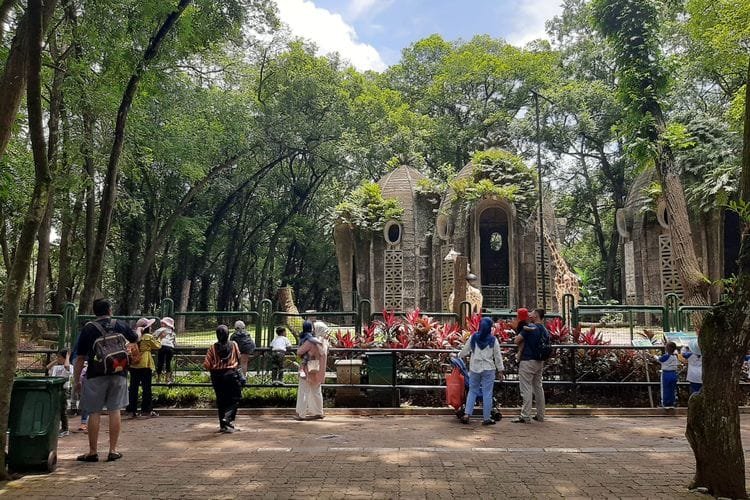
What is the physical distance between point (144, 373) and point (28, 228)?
3.84 m

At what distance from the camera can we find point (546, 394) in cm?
990

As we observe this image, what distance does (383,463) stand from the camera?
224 inches

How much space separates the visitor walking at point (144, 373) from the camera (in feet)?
28.1

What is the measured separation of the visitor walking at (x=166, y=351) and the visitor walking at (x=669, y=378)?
8.14m

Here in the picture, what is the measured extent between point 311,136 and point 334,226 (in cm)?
612

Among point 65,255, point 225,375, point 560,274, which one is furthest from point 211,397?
point 560,274

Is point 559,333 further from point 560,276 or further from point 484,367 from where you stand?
point 560,276

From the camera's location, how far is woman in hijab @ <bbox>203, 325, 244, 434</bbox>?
24.5 ft

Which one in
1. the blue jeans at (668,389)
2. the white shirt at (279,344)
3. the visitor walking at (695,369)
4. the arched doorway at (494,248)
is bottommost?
the blue jeans at (668,389)

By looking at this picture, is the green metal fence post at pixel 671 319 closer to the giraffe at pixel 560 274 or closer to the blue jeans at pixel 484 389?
the blue jeans at pixel 484 389

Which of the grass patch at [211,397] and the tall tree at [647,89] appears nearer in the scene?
the grass patch at [211,397]

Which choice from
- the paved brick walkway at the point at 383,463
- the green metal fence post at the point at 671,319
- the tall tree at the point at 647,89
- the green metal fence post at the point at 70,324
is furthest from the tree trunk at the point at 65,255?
the tall tree at the point at 647,89

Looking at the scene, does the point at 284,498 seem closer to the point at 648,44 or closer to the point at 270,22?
the point at 270,22

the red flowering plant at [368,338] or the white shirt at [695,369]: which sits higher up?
the red flowering plant at [368,338]
